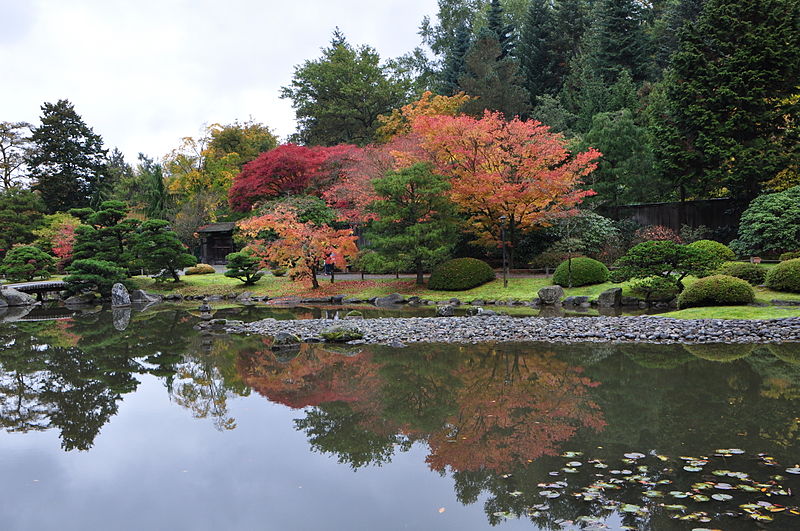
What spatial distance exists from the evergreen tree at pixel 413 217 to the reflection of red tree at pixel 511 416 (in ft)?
34.9

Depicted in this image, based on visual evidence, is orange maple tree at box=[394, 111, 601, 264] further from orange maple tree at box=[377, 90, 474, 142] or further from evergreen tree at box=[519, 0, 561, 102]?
evergreen tree at box=[519, 0, 561, 102]

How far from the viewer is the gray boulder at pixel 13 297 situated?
22328 millimetres

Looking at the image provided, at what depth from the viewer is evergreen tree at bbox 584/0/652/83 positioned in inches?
1259

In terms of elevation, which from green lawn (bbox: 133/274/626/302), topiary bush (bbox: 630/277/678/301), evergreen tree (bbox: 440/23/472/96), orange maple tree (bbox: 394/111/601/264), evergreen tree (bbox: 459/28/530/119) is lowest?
green lawn (bbox: 133/274/626/302)

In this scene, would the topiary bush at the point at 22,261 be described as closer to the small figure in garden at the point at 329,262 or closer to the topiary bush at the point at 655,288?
the small figure in garden at the point at 329,262

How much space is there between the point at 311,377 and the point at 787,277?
12.1 metres

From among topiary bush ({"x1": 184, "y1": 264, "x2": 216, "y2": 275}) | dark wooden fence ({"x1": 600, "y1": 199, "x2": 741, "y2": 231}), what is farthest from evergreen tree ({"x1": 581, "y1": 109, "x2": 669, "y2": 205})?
topiary bush ({"x1": 184, "y1": 264, "x2": 216, "y2": 275})

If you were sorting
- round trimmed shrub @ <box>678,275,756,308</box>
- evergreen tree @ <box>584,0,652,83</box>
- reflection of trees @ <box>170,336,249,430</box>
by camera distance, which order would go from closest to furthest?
reflection of trees @ <box>170,336,249,430</box>
round trimmed shrub @ <box>678,275,756,308</box>
evergreen tree @ <box>584,0,652,83</box>

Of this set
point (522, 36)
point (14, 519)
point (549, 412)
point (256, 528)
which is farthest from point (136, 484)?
point (522, 36)

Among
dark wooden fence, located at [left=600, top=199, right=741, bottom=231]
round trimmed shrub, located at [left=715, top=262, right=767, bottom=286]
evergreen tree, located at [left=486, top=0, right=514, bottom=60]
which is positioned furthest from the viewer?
evergreen tree, located at [left=486, top=0, right=514, bottom=60]

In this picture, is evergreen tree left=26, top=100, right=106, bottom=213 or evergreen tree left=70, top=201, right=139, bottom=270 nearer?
evergreen tree left=70, top=201, right=139, bottom=270

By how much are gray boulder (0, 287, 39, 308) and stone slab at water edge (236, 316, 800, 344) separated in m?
15.3

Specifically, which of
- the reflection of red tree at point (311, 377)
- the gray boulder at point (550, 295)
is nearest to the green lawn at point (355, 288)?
the gray boulder at point (550, 295)

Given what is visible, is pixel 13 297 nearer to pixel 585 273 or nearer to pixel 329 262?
pixel 329 262
